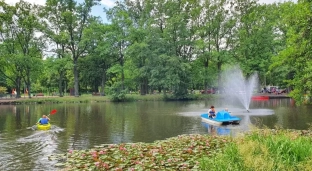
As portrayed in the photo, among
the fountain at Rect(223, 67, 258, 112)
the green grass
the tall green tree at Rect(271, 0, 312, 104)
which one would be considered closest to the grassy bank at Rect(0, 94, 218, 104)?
the fountain at Rect(223, 67, 258, 112)

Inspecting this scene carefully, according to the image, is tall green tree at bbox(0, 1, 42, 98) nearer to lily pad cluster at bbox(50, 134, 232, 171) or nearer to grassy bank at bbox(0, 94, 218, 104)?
grassy bank at bbox(0, 94, 218, 104)

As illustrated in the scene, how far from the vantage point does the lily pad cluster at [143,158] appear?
9.83 meters

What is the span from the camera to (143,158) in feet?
35.9

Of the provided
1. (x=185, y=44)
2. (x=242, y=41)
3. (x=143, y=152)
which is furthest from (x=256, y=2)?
(x=143, y=152)

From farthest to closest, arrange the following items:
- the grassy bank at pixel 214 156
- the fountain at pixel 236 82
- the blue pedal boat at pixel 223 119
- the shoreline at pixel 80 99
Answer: the fountain at pixel 236 82 → the shoreline at pixel 80 99 → the blue pedal boat at pixel 223 119 → the grassy bank at pixel 214 156

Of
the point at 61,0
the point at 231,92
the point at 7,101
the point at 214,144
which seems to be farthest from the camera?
the point at 231,92

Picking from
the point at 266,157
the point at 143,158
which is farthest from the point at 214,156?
the point at 143,158

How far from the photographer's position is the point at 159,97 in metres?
58.7

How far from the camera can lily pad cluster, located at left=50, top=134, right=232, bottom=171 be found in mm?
9828

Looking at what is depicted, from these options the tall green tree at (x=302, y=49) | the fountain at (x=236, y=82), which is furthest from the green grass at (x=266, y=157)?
the fountain at (x=236, y=82)

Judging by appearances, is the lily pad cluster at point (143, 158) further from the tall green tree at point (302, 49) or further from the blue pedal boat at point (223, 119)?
the blue pedal boat at point (223, 119)

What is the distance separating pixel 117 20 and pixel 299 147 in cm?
5512

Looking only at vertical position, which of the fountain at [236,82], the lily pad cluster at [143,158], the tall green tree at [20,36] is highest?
the tall green tree at [20,36]

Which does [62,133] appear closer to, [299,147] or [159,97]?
[299,147]
